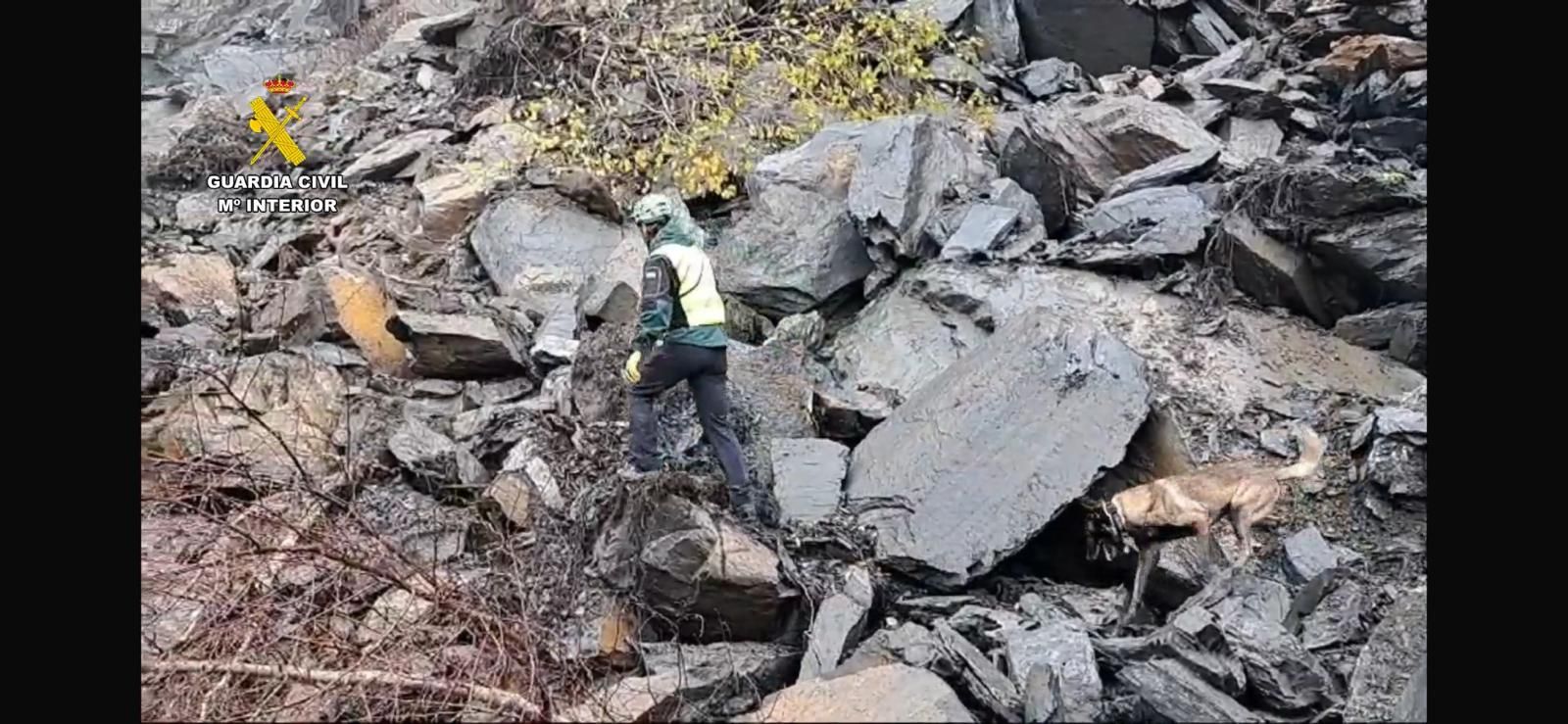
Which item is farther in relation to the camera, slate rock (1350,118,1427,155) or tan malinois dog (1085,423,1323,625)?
slate rock (1350,118,1427,155)

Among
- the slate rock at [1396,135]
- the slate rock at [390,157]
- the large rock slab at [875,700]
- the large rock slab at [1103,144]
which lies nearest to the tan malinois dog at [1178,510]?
the large rock slab at [875,700]

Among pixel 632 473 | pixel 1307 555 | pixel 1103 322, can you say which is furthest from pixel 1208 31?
pixel 632 473

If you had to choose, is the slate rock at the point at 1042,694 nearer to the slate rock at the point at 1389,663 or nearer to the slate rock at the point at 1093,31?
the slate rock at the point at 1389,663

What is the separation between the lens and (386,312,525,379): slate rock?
21.6ft

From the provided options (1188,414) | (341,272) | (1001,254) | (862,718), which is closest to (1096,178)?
(1001,254)

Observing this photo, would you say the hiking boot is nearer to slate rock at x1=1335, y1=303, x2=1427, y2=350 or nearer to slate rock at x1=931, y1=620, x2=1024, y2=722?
slate rock at x1=931, y1=620, x2=1024, y2=722

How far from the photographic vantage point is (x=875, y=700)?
327 centimetres

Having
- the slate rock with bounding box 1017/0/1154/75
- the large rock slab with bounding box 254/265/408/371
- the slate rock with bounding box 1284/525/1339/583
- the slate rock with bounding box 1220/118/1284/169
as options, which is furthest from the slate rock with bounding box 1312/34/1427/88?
the large rock slab with bounding box 254/265/408/371

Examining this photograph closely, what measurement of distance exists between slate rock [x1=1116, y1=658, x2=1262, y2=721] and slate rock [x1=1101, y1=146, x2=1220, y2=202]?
3997mm

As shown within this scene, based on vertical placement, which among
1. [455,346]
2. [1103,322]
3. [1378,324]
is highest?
[1378,324]

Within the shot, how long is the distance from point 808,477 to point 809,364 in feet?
3.85

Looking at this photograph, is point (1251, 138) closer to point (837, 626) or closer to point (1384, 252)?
point (1384, 252)

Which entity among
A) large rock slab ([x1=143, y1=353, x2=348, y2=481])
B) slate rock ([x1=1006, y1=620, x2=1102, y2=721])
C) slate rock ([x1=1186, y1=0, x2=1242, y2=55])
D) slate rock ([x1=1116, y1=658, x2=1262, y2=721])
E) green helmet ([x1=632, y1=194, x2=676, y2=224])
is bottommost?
large rock slab ([x1=143, y1=353, x2=348, y2=481])

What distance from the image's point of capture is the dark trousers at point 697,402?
5.15 meters
